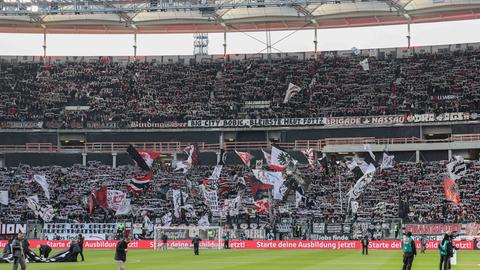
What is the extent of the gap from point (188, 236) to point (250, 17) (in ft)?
112

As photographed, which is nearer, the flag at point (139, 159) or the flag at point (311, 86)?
the flag at point (139, 159)

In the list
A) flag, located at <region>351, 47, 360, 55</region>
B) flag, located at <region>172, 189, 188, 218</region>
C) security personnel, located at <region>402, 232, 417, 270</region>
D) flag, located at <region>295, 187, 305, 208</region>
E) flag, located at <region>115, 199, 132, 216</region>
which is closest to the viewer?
security personnel, located at <region>402, 232, 417, 270</region>

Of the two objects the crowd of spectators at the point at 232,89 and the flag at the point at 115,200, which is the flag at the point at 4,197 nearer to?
the flag at the point at 115,200

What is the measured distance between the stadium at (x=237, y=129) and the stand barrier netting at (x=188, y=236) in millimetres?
147

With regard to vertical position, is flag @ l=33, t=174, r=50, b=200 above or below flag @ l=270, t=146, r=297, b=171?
below

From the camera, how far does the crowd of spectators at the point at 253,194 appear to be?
75.2 meters

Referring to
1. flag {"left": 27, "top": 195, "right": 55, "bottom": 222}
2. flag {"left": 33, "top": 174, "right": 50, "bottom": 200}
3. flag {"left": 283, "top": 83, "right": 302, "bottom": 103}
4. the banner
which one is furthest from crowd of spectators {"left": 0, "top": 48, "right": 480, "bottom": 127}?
flag {"left": 27, "top": 195, "right": 55, "bottom": 222}

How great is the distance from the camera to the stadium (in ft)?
242

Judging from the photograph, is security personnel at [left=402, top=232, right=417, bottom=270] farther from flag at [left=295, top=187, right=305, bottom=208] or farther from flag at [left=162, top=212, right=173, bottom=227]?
flag at [left=162, top=212, right=173, bottom=227]

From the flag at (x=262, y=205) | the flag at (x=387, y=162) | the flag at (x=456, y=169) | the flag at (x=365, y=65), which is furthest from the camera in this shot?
the flag at (x=365, y=65)

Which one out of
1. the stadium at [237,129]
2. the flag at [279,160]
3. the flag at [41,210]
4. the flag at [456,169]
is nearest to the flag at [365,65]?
the stadium at [237,129]

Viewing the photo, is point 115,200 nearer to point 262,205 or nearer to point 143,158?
point 143,158

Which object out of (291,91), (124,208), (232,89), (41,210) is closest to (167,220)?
(124,208)

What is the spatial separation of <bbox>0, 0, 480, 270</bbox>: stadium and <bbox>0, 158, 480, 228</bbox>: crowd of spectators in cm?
21
